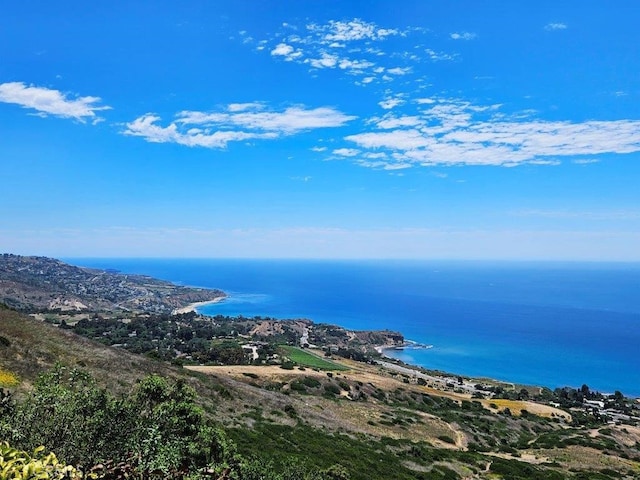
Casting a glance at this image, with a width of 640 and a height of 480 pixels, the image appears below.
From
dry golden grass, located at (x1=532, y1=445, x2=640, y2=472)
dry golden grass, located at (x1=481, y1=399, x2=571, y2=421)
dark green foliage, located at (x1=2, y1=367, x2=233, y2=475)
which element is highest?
dark green foliage, located at (x1=2, y1=367, x2=233, y2=475)

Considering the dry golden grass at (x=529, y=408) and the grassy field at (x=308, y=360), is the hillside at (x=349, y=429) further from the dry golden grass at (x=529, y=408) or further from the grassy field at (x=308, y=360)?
the grassy field at (x=308, y=360)

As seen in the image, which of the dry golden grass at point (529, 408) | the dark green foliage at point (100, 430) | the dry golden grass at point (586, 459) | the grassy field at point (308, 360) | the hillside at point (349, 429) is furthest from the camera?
the grassy field at point (308, 360)

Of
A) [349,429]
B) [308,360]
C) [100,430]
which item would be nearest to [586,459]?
[349,429]

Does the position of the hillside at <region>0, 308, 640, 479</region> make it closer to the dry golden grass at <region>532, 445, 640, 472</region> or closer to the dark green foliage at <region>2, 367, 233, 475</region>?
the dry golden grass at <region>532, 445, 640, 472</region>

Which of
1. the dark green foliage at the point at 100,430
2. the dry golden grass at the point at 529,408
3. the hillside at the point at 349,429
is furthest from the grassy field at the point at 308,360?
the dark green foliage at the point at 100,430

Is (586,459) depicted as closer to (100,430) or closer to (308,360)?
(100,430)

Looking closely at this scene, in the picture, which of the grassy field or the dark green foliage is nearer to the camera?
the dark green foliage

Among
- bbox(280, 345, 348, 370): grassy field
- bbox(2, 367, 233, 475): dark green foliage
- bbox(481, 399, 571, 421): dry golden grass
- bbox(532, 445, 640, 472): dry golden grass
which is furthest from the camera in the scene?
bbox(280, 345, 348, 370): grassy field

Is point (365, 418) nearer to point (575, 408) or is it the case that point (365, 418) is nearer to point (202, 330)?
point (575, 408)

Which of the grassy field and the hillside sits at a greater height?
the hillside

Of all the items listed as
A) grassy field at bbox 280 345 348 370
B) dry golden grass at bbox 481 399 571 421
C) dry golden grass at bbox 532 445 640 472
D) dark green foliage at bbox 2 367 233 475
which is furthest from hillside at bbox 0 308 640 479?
grassy field at bbox 280 345 348 370

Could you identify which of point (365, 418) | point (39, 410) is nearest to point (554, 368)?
point (365, 418)
